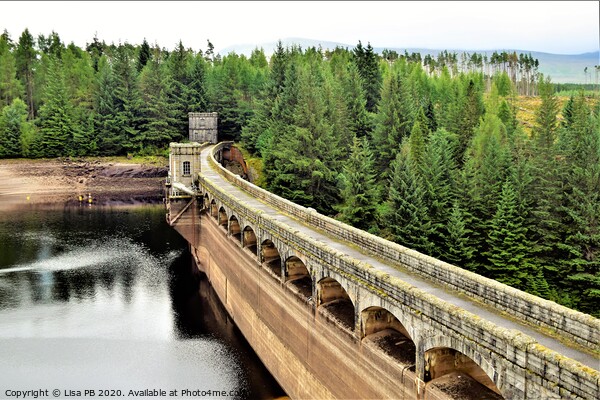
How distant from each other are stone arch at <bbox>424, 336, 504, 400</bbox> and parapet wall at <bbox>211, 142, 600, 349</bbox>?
7.53 feet

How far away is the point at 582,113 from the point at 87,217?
67317 millimetres

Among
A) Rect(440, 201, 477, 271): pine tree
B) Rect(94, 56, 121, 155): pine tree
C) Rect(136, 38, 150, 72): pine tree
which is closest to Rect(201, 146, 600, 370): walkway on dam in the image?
Rect(440, 201, 477, 271): pine tree

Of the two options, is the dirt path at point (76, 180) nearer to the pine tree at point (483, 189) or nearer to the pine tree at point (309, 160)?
the pine tree at point (309, 160)

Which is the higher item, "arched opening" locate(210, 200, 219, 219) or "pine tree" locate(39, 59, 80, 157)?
"pine tree" locate(39, 59, 80, 157)

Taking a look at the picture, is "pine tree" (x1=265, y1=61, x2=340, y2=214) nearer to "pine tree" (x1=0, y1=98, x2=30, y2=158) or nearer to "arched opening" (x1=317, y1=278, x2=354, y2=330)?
"arched opening" (x1=317, y1=278, x2=354, y2=330)

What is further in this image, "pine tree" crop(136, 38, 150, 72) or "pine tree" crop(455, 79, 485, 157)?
"pine tree" crop(136, 38, 150, 72)

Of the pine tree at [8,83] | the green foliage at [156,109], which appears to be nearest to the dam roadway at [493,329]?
the green foliage at [156,109]

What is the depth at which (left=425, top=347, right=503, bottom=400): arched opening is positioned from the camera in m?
19.2

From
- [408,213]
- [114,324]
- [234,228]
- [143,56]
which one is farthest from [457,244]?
[143,56]

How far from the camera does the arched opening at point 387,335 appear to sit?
22.5 metres

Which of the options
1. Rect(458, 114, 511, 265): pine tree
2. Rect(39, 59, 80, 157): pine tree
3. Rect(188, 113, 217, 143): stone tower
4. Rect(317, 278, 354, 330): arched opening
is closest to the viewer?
Rect(317, 278, 354, 330): arched opening

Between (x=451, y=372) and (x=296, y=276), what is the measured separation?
47.7 feet

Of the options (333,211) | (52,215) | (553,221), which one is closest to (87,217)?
(52,215)

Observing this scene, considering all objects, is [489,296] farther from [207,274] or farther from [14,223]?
[14,223]
